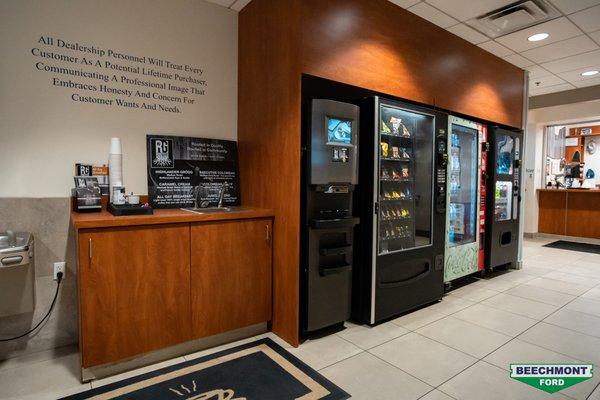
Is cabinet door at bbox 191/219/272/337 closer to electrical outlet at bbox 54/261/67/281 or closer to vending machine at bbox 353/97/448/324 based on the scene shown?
vending machine at bbox 353/97/448/324

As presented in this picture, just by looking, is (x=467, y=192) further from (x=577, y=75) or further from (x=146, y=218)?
(x=146, y=218)

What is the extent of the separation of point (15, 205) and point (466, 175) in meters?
4.35

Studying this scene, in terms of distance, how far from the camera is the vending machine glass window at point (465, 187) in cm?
406

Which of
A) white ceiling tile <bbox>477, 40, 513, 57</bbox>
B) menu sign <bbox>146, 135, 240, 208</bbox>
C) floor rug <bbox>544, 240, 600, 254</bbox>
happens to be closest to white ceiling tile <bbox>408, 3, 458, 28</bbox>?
white ceiling tile <bbox>477, 40, 513, 57</bbox>

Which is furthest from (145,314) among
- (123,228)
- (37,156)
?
(37,156)

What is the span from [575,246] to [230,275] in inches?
275

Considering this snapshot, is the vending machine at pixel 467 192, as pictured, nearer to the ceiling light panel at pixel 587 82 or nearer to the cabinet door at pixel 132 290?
the ceiling light panel at pixel 587 82

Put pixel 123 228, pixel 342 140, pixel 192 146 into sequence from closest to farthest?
1. pixel 123 228
2. pixel 342 140
3. pixel 192 146

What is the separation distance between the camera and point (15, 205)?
7.62ft

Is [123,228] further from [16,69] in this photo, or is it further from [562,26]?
[562,26]

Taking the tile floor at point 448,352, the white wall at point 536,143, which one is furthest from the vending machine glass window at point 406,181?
the white wall at point 536,143

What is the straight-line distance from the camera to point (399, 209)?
3.32 meters

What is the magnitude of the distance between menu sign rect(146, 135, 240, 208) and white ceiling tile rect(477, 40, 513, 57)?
321 centimetres

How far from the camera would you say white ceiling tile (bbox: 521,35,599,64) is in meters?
3.92
